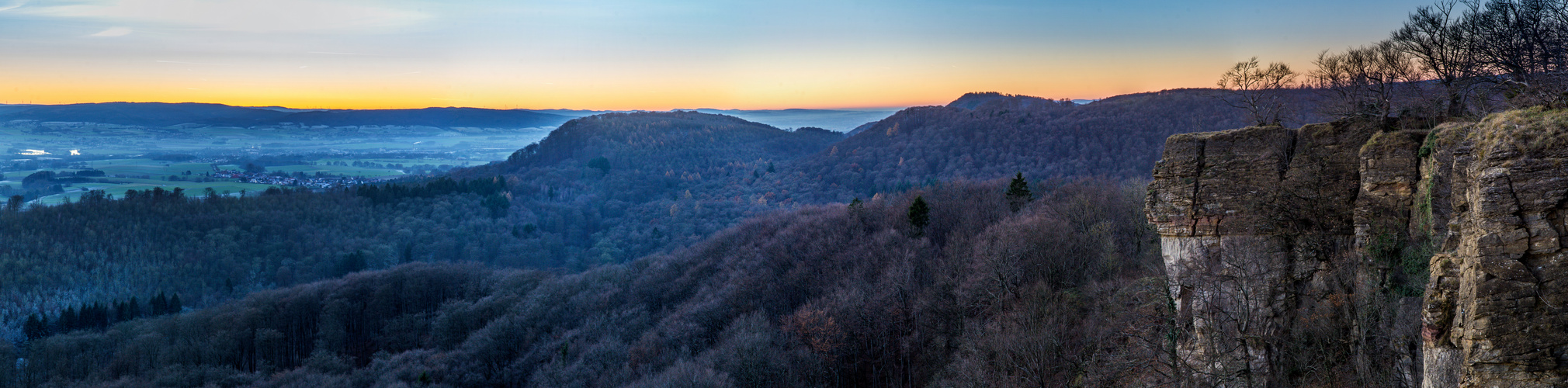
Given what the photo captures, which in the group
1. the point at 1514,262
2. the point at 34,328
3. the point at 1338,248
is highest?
the point at 1514,262

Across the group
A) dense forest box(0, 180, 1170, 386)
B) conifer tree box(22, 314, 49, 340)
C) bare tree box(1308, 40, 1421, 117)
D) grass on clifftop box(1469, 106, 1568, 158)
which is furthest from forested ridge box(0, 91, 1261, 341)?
grass on clifftop box(1469, 106, 1568, 158)

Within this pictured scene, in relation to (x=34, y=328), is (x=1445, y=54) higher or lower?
higher

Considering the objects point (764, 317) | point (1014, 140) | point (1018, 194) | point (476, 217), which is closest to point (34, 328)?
point (476, 217)

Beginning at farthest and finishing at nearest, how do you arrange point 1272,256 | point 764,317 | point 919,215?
point 919,215, point 764,317, point 1272,256

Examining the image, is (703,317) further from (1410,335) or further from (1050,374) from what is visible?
(1410,335)

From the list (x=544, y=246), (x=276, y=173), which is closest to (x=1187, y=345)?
(x=544, y=246)

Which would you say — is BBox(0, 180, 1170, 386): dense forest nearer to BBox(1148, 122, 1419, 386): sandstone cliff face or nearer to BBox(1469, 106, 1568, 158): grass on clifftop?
BBox(1148, 122, 1419, 386): sandstone cliff face

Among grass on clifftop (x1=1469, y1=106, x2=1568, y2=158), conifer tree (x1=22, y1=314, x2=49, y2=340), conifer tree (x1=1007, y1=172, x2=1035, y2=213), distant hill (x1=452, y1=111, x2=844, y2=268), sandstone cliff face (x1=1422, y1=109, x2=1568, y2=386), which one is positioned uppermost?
grass on clifftop (x1=1469, y1=106, x2=1568, y2=158)

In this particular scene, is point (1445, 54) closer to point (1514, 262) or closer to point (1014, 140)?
point (1514, 262)
